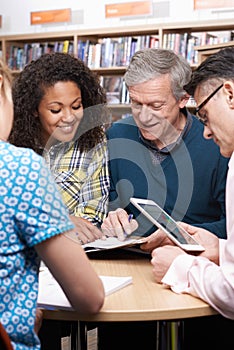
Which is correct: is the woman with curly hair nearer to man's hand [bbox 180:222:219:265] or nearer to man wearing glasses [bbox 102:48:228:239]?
man wearing glasses [bbox 102:48:228:239]

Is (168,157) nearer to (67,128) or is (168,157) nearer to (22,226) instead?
(67,128)

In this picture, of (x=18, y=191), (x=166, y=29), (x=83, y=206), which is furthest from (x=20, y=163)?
(x=166, y=29)

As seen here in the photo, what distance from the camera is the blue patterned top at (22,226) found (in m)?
1.04

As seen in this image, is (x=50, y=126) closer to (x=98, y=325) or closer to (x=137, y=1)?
(x=98, y=325)

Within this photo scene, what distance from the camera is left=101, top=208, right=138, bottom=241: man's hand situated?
1928 millimetres

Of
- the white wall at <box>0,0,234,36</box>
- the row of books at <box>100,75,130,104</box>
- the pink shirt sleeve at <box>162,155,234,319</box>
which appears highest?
the white wall at <box>0,0,234,36</box>

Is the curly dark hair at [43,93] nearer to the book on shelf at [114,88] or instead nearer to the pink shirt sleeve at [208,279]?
the pink shirt sleeve at [208,279]

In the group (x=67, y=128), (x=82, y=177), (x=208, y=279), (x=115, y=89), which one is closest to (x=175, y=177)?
(x=82, y=177)

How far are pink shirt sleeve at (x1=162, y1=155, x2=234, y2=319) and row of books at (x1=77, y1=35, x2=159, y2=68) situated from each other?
4318mm

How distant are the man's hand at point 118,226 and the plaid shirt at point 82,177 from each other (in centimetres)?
19

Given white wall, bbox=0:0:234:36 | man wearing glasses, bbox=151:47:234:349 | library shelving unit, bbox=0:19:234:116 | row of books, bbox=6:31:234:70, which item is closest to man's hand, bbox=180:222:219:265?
man wearing glasses, bbox=151:47:234:349

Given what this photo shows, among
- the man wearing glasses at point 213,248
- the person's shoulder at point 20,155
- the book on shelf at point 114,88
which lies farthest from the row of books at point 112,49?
the person's shoulder at point 20,155

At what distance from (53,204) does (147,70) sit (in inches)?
53.1

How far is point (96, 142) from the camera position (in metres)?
2.42
